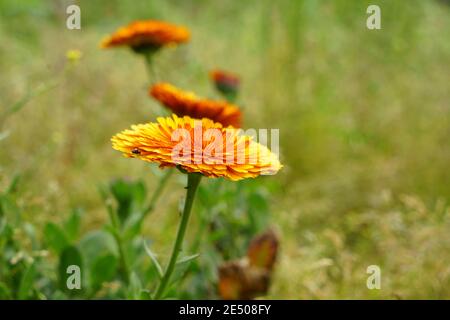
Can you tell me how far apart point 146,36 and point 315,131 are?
1.19m

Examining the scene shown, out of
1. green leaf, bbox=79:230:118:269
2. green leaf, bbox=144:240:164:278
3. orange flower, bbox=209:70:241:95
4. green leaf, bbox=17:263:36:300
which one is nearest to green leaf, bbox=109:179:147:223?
green leaf, bbox=79:230:118:269

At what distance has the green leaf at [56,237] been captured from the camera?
1.07 meters

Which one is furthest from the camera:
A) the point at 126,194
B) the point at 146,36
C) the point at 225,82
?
the point at 225,82

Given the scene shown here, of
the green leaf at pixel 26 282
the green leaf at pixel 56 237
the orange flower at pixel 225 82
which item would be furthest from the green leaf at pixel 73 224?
the orange flower at pixel 225 82

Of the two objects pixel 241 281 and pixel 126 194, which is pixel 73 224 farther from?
pixel 241 281

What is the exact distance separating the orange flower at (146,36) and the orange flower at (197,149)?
58 centimetres

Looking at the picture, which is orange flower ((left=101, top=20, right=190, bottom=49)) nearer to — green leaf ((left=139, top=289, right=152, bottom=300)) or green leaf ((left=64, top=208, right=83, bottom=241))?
green leaf ((left=64, top=208, right=83, bottom=241))

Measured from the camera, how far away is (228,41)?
3.55 m

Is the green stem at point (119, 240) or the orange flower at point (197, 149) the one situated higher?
the orange flower at point (197, 149)

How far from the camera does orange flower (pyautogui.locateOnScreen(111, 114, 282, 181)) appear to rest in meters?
0.65

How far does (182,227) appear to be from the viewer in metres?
0.75

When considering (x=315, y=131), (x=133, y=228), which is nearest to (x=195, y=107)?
(x=133, y=228)

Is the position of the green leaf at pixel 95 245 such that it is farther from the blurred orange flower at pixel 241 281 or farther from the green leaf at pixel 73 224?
the blurred orange flower at pixel 241 281

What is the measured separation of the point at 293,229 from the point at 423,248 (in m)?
0.60
